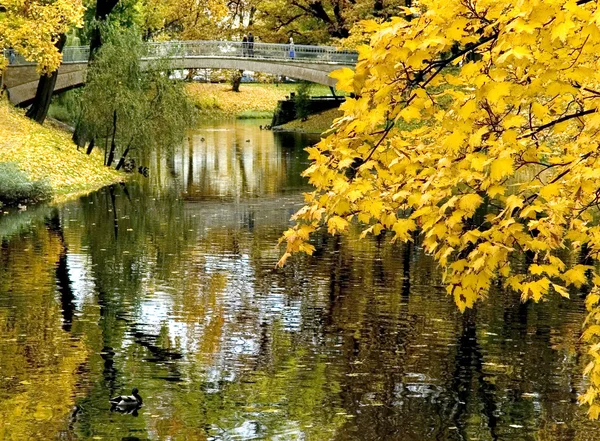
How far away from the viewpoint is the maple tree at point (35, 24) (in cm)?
3077

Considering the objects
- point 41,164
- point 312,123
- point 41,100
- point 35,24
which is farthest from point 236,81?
point 35,24

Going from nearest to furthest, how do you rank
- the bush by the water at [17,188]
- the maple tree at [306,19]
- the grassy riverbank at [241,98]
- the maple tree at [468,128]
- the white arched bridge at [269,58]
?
the maple tree at [468,128], the bush by the water at [17,188], the white arched bridge at [269,58], the maple tree at [306,19], the grassy riverbank at [241,98]

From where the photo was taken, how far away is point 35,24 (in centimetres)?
3102

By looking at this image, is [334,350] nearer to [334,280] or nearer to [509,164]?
[334,280]

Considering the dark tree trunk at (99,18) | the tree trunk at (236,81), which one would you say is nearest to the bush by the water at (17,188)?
the dark tree trunk at (99,18)

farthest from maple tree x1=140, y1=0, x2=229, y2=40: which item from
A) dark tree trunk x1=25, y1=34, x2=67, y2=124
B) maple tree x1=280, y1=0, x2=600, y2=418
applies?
maple tree x1=280, y1=0, x2=600, y2=418

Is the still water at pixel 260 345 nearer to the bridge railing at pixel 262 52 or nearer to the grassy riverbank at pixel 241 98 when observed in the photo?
the bridge railing at pixel 262 52

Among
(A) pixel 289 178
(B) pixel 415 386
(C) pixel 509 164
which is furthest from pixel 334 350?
(A) pixel 289 178

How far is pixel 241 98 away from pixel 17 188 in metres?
57.8

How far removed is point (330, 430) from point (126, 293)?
742 cm

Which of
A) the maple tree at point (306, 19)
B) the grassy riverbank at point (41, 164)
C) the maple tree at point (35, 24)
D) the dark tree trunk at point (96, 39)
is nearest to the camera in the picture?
the grassy riverbank at point (41, 164)

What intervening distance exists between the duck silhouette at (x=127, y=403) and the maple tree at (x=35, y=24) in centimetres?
2181

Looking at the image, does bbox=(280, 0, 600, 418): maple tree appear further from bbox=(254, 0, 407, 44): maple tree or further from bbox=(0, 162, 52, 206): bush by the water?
bbox=(254, 0, 407, 44): maple tree

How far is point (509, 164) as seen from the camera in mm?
5273
